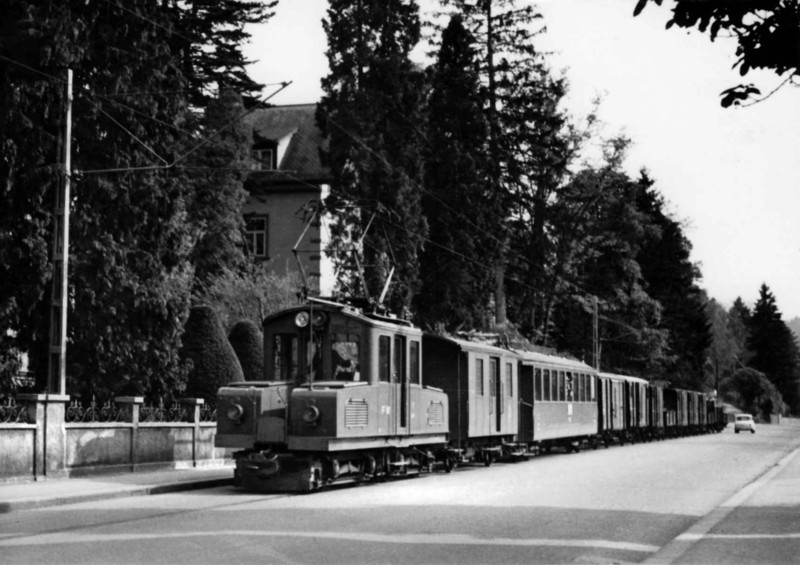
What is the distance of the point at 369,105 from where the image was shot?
150 ft

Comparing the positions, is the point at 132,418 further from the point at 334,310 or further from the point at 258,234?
the point at 258,234

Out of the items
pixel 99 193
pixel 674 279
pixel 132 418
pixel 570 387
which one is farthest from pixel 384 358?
pixel 674 279

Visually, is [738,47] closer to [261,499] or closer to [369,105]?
[261,499]

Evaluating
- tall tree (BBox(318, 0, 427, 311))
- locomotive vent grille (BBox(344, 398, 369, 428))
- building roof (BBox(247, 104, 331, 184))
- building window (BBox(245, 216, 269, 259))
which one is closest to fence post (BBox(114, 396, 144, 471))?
locomotive vent grille (BBox(344, 398, 369, 428))

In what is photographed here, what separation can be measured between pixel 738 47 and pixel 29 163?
21.5 meters

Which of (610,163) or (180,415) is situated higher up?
(610,163)

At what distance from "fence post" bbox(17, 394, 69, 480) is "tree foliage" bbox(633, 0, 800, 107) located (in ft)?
47.4

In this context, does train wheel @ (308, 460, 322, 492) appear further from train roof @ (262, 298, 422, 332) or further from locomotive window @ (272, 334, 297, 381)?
train roof @ (262, 298, 422, 332)

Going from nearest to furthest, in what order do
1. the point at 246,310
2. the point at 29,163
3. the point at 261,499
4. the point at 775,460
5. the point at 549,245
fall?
the point at 261,499 < the point at 29,163 < the point at 775,460 < the point at 246,310 < the point at 549,245

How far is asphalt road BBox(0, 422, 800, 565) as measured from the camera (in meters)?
11.9

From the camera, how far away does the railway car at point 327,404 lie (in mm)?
20641

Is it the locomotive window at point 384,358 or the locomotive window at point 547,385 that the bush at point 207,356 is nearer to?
the locomotive window at point 384,358

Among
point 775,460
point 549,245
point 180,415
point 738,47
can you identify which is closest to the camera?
point 738,47

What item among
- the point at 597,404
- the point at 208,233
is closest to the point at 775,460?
the point at 597,404
